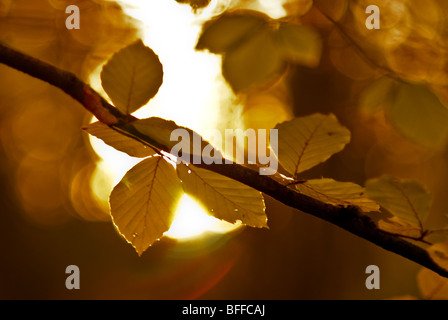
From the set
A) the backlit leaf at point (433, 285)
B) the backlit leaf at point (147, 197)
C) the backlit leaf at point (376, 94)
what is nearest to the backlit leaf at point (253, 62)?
the backlit leaf at point (376, 94)

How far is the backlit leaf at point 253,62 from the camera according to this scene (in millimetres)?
703

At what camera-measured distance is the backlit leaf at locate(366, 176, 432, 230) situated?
438 millimetres

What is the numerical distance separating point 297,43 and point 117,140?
415 mm

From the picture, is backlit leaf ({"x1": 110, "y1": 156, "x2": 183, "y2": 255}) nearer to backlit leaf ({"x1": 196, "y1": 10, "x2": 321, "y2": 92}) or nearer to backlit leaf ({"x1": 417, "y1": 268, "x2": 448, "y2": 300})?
backlit leaf ({"x1": 196, "y1": 10, "x2": 321, "y2": 92})

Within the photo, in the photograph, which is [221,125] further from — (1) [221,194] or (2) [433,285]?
(1) [221,194]

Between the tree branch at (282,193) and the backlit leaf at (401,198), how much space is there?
0.04m

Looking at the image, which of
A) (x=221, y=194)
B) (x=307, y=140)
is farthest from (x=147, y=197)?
(x=307, y=140)

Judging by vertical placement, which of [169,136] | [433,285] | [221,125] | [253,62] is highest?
[221,125]

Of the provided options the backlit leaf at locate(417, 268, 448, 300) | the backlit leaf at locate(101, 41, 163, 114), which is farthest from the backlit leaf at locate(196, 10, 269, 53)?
the backlit leaf at locate(417, 268, 448, 300)

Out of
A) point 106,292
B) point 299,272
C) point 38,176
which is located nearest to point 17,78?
point 38,176

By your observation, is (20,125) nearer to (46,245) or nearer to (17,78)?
(17,78)

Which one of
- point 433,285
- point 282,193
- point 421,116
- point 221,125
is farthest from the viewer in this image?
point 221,125

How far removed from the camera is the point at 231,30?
678mm

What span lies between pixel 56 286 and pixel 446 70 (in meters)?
10.1
